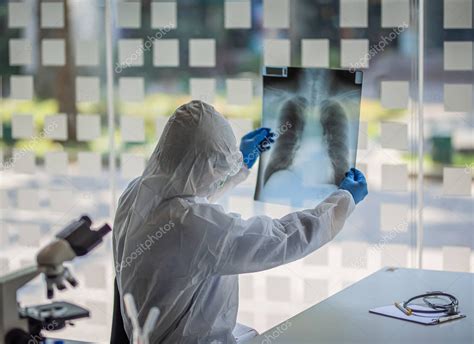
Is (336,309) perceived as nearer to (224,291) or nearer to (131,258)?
(224,291)

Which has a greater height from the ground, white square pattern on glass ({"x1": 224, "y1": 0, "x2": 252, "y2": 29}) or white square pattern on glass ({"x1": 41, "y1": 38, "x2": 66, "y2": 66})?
white square pattern on glass ({"x1": 224, "y1": 0, "x2": 252, "y2": 29})

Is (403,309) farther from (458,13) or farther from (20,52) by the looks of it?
(20,52)

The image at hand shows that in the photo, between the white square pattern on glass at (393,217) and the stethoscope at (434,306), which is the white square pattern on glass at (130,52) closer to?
the white square pattern on glass at (393,217)

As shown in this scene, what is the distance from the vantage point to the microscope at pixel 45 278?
61.8 inches

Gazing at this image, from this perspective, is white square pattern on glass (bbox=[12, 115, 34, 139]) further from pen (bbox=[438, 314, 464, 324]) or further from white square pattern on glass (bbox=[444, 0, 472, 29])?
pen (bbox=[438, 314, 464, 324])

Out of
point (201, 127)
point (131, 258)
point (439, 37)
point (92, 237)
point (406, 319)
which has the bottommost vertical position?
point (406, 319)

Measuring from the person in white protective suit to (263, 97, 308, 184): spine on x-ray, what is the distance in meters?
0.61

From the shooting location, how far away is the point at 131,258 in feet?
8.17

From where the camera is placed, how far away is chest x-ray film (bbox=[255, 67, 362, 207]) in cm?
302

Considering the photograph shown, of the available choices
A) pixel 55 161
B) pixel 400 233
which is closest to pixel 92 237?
pixel 400 233

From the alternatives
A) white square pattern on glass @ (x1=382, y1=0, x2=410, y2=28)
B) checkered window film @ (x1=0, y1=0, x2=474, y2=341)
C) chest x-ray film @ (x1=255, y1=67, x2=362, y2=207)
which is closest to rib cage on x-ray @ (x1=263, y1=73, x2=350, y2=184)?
chest x-ray film @ (x1=255, y1=67, x2=362, y2=207)

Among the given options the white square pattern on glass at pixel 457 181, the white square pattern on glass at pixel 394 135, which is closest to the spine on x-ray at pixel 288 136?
the white square pattern on glass at pixel 394 135

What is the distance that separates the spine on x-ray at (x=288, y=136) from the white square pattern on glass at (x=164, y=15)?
0.89m

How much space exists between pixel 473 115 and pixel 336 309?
1269 millimetres
